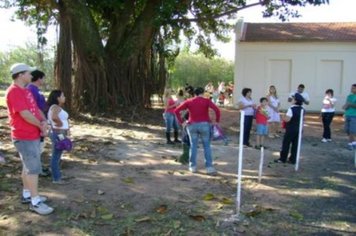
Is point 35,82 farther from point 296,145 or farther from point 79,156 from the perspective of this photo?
point 296,145

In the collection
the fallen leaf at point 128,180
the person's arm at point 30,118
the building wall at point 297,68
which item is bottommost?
the fallen leaf at point 128,180

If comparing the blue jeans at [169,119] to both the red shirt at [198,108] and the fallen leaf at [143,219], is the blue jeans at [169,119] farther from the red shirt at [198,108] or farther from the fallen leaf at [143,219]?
the fallen leaf at [143,219]

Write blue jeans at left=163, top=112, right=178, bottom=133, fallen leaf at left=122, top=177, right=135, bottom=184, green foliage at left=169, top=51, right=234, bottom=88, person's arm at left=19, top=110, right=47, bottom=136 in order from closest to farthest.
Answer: person's arm at left=19, top=110, right=47, bottom=136, fallen leaf at left=122, top=177, right=135, bottom=184, blue jeans at left=163, top=112, right=178, bottom=133, green foliage at left=169, top=51, right=234, bottom=88

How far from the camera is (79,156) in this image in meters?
9.67

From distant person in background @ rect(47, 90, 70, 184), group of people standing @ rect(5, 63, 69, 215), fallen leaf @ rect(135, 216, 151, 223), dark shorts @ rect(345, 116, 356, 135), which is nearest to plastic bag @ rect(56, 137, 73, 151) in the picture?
distant person in background @ rect(47, 90, 70, 184)

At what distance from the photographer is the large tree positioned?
16781 mm

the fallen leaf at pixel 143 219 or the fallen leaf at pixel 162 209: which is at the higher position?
the fallen leaf at pixel 162 209

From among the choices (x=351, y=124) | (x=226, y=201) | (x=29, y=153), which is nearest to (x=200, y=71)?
(x=351, y=124)

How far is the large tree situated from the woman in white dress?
383 cm

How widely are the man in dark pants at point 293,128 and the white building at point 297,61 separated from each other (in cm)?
1601

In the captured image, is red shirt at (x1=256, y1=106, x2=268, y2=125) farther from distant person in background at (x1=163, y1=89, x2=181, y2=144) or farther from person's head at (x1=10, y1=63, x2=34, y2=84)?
person's head at (x1=10, y1=63, x2=34, y2=84)

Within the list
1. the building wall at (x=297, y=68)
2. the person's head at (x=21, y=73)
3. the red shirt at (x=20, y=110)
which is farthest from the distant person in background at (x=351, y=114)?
the building wall at (x=297, y=68)

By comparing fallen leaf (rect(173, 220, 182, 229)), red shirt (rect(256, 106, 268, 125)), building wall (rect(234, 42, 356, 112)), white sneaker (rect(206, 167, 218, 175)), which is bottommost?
fallen leaf (rect(173, 220, 182, 229))

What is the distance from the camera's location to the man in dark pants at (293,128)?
32.2 feet
